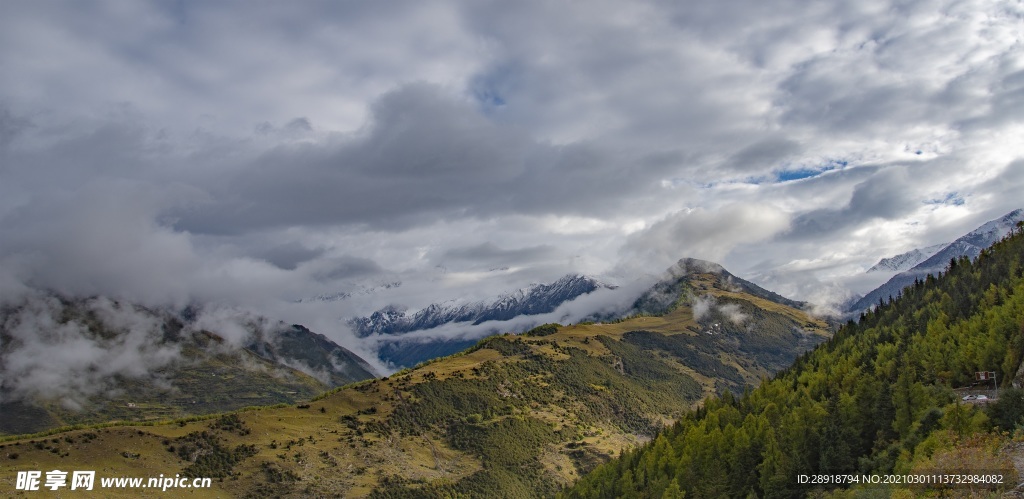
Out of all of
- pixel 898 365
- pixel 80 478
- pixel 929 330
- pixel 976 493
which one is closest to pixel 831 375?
pixel 898 365

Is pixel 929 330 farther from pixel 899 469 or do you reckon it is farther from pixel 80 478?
pixel 80 478

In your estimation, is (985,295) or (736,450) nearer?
(736,450)

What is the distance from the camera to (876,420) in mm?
108250

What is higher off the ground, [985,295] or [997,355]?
[985,295]

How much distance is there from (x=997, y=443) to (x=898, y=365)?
7773cm

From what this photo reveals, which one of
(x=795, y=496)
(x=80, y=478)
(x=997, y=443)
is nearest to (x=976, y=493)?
(x=997, y=443)

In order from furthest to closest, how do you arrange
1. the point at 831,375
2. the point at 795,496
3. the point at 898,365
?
1. the point at 831,375
2. the point at 898,365
3. the point at 795,496

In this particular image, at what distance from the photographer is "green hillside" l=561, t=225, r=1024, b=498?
261 ft

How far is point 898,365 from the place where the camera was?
459 feet

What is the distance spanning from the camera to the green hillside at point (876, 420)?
261ft

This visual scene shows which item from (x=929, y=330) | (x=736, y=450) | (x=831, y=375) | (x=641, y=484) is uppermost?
(x=929, y=330)

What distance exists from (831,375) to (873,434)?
167ft

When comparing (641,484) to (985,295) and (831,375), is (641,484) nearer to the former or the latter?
(831,375)

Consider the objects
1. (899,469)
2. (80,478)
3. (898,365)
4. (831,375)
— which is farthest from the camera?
(80,478)
